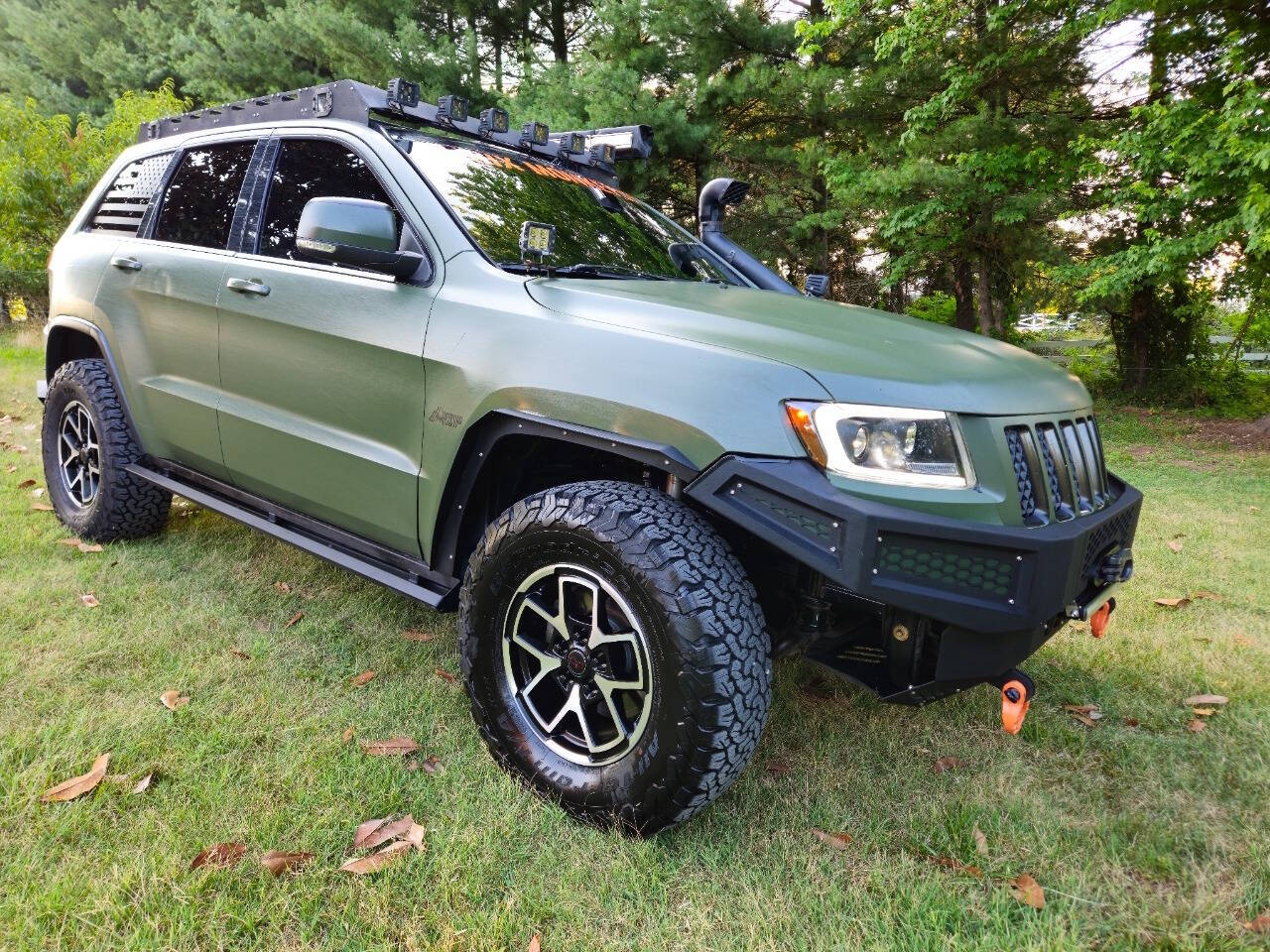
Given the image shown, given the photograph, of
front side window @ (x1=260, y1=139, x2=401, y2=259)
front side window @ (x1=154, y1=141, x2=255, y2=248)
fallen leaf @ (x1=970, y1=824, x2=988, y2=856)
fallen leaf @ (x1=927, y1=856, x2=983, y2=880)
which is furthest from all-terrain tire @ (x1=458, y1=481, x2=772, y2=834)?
front side window @ (x1=154, y1=141, x2=255, y2=248)

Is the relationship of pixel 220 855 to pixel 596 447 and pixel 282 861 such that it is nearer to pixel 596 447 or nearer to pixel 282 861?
pixel 282 861

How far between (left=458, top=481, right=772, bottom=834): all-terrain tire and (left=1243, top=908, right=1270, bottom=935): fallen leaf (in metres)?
1.11

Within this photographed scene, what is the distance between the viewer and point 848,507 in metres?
1.62

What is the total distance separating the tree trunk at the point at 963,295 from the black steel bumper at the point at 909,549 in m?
12.3

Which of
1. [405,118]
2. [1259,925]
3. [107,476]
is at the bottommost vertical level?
[1259,925]

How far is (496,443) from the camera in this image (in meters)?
2.19

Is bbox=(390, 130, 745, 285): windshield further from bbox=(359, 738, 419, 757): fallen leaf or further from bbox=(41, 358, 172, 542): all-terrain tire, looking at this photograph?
bbox=(41, 358, 172, 542): all-terrain tire

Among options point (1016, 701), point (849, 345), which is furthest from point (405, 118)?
point (1016, 701)

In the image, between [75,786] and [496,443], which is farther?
[496,443]

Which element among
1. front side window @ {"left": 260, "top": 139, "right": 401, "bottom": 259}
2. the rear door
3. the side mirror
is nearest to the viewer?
the side mirror

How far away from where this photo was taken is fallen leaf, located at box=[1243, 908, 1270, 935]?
5.54ft

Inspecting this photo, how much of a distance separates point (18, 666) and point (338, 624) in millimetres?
1004

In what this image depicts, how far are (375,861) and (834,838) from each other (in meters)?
1.12

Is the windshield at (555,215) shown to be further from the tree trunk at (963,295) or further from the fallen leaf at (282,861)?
the tree trunk at (963,295)
